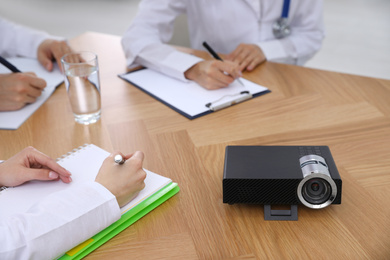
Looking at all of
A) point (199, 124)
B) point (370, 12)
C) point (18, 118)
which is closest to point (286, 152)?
point (199, 124)

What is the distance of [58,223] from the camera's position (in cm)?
69

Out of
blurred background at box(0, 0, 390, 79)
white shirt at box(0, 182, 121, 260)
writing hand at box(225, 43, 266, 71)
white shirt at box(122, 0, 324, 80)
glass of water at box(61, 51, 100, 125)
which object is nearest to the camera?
white shirt at box(0, 182, 121, 260)

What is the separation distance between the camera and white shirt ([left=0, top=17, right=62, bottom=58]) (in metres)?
1.46

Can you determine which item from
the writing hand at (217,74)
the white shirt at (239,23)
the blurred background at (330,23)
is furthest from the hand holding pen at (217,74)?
the blurred background at (330,23)

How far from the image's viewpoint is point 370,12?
4383 mm

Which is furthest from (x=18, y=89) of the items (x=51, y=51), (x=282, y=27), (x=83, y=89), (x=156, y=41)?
(x=282, y=27)

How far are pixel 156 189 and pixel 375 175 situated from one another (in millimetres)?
447

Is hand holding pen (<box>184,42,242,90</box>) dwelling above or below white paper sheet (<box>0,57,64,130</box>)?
above

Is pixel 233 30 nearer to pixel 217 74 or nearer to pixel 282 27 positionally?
pixel 282 27

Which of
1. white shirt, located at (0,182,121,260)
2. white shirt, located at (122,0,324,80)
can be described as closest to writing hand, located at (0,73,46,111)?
white shirt, located at (122,0,324,80)

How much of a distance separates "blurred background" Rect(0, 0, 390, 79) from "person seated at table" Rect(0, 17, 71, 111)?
2.31 meters

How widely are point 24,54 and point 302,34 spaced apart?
1.04 m

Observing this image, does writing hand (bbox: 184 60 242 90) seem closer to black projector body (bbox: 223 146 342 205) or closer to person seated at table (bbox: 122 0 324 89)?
person seated at table (bbox: 122 0 324 89)

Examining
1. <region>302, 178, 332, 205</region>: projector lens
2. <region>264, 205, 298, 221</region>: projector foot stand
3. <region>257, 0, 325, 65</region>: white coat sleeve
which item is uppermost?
<region>302, 178, 332, 205</region>: projector lens
